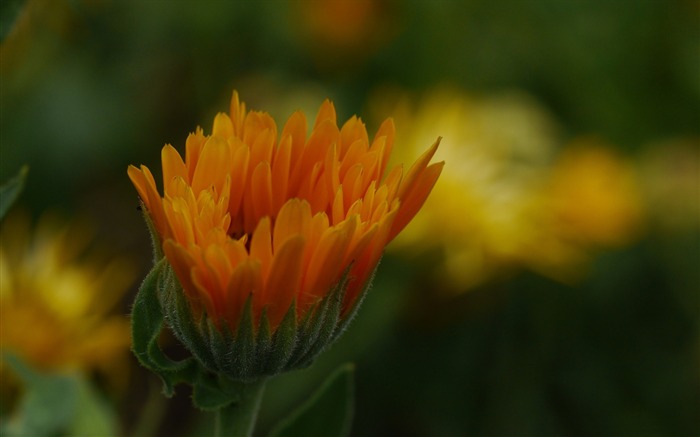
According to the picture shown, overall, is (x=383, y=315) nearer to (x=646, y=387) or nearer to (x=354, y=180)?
(x=646, y=387)

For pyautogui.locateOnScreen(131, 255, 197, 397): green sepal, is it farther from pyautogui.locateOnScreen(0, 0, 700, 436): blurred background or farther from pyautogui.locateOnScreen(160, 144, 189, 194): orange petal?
pyautogui.locateOnScreen(0, 0, 700, 436): blurred background

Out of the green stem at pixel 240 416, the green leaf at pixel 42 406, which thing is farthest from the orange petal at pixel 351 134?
the green leaf at pixel 42 406

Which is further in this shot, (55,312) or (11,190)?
(55,312)

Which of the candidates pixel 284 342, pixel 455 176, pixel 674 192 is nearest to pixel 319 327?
pixel 284 342

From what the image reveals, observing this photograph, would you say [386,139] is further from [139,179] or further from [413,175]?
[139,179]

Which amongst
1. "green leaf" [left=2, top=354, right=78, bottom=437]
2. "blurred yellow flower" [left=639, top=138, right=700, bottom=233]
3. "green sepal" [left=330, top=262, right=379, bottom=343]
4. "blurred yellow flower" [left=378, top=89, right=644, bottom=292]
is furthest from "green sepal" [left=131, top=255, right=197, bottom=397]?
"blurred yellow flower" [left=639, top=138, right=700, bottom=233]

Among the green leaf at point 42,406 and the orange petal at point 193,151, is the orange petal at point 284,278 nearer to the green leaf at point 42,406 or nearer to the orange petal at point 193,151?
the orange petal at point 193,151
